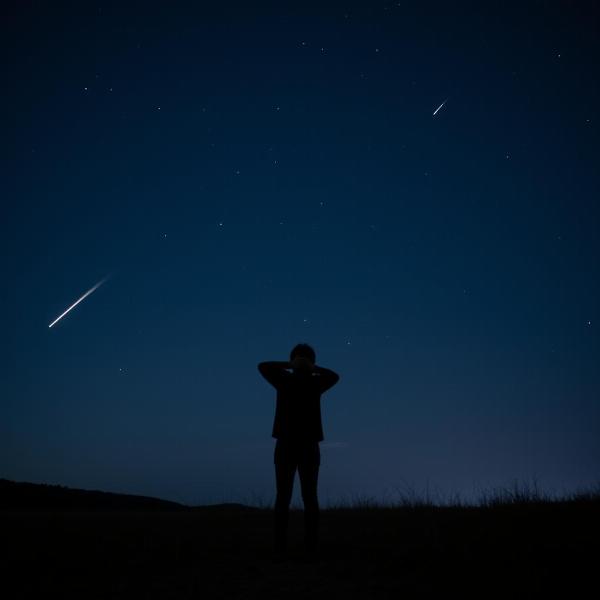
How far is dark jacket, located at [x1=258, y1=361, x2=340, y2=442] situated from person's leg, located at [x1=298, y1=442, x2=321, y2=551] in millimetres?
187

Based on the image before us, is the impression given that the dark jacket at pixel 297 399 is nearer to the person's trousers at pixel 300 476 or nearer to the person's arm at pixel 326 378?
the person's arm at pixel 326 378

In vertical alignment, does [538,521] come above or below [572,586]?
above

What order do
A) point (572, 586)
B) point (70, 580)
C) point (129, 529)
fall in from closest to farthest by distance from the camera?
1. point (572, 586)
2. point (70, 580)
3. point (129, 529)

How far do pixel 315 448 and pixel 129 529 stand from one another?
13.0ft

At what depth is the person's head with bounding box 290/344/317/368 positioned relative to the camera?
552 centimetres

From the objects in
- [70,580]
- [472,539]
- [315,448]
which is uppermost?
[315,448]

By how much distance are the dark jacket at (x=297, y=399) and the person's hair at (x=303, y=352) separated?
148 mm

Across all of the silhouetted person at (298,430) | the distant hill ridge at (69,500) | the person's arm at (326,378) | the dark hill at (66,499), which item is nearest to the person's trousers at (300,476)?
the silhouetted person at (298,430)

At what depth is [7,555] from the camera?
526 cm

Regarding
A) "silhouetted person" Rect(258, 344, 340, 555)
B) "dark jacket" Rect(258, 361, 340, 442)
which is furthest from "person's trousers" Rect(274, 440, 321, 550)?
"dark jacket" Rect(258, 361, 340, 442)

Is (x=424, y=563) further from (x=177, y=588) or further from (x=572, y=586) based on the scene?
(x=177, y=588)

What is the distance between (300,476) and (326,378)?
109 cm

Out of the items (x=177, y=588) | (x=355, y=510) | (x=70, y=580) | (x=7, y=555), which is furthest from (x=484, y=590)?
(x=355, y=510)

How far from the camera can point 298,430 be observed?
5312 mm
